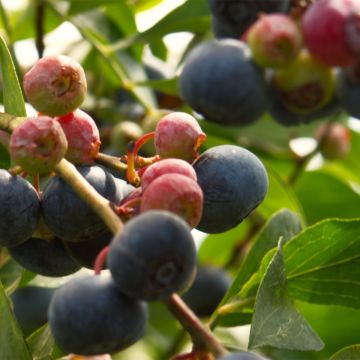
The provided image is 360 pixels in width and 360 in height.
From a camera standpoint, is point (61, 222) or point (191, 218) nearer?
point (191, 218)

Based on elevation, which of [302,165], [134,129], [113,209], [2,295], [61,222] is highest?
[113,209]

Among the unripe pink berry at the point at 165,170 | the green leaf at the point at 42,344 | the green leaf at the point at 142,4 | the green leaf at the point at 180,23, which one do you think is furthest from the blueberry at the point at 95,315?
the green leaf at the point at 142,4

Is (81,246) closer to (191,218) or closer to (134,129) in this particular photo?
(191,218)

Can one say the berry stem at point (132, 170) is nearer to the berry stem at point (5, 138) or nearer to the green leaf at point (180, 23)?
the berry stem at point (5, 138)

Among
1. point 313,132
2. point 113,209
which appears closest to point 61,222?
point 113,209

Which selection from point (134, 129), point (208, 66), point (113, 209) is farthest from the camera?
point (134, 129)

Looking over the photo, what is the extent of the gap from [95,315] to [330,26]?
1.73ft

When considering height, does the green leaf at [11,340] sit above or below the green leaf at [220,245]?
above

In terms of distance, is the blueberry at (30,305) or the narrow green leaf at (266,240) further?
the blueberry at (30,305)

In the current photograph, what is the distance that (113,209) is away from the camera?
105 cm

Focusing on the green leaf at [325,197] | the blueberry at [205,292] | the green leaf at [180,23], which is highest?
the green leaf at [180,23]

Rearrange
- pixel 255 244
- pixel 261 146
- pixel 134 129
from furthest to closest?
pixel 261 146 < pixel 134 129 < pixel 255 244

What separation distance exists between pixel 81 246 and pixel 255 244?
0.48 m

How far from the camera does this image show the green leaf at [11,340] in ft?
4.25
